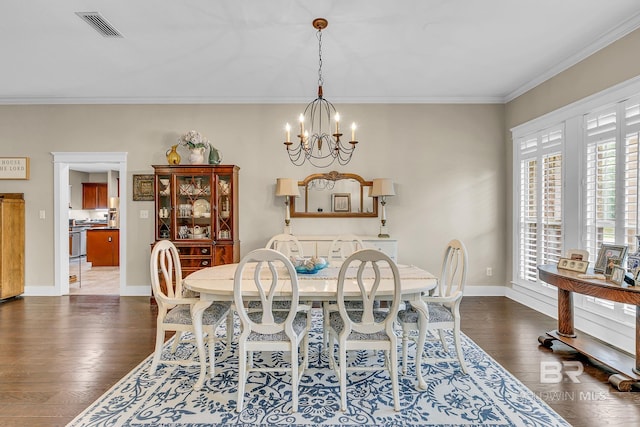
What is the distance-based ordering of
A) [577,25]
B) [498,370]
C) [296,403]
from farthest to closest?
[577,25] → [498,370] → [296,403]

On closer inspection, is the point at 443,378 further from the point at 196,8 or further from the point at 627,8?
the point at 196,8

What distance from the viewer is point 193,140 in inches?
178

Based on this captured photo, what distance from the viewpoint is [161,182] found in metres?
4.60

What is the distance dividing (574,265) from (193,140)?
14.4 ft

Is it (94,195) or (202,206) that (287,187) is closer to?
(202,206)

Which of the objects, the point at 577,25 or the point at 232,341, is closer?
the point at 577,25

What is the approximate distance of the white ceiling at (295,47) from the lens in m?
2.66

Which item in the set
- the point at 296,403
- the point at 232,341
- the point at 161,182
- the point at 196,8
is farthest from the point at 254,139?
the point at 296,403

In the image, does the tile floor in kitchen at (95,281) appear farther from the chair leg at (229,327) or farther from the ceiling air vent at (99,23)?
the ceiling air vent at (99,23)

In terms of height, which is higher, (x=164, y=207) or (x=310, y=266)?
(x=164, y=207)

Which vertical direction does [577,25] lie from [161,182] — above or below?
above

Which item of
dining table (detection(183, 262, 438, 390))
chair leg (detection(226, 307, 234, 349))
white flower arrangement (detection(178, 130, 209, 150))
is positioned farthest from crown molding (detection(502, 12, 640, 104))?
white flower arrangement (detection(178, 130, 209, 150))

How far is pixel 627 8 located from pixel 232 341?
426 centimetres

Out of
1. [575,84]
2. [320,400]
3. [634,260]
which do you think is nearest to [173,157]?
[320,400]
